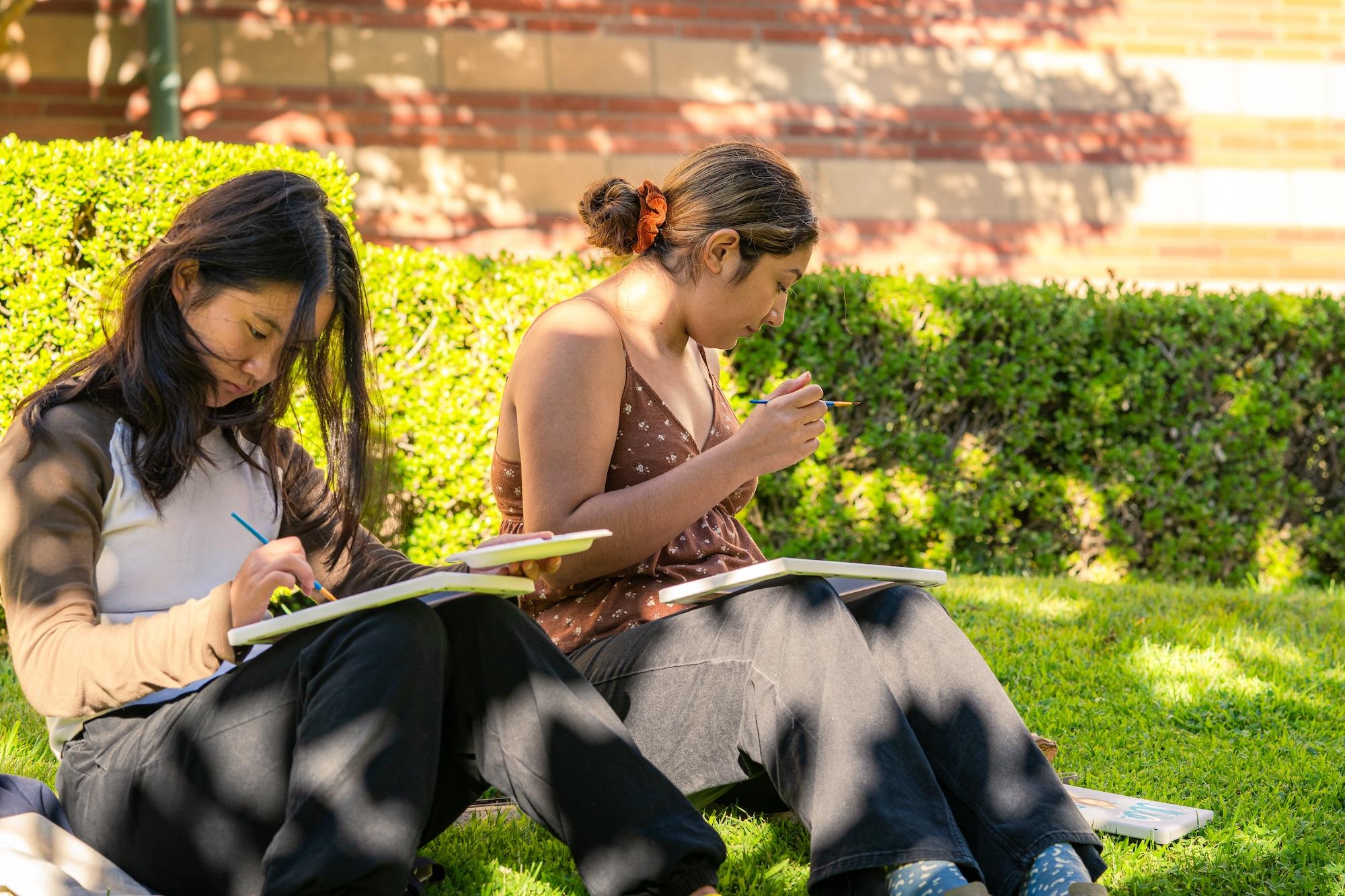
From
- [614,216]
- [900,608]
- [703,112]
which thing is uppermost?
[703,112]

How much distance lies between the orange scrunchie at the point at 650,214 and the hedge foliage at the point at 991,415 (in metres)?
2.12

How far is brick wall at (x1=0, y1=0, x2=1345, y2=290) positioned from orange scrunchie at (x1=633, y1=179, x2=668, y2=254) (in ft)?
12.2

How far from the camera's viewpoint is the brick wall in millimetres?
6930

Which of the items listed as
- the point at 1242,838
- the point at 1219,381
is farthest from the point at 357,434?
the point at 1219,381

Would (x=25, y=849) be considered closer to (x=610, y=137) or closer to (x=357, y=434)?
(x=357, y=434)

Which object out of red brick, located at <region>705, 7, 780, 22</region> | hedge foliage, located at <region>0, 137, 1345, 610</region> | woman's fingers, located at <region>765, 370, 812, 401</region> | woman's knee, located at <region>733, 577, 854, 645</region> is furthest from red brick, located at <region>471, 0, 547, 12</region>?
woman's knee, located at <region>733, 577, 854, 645</region>

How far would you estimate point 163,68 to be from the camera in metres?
6.58

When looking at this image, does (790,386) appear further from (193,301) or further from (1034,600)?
(1034,600)

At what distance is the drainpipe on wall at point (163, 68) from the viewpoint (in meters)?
6.54

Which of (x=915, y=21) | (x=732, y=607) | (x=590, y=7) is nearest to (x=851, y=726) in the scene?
(x=732, y=607)

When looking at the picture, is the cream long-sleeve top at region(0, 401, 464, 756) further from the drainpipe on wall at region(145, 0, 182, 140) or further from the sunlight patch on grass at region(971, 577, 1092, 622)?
the drainpipe on wall at region(145, 0, 182, 140)

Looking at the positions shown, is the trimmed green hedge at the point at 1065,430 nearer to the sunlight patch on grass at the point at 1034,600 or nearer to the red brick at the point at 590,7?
the sunlight patch on grass at the point at 1034,600

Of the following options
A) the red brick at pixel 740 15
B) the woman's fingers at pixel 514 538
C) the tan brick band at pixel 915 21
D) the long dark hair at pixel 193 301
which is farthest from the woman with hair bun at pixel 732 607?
the red brick at pixel 740 15

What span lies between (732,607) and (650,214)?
97cm
